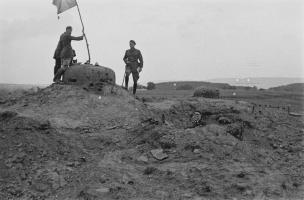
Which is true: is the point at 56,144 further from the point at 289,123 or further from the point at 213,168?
the point at 289,123

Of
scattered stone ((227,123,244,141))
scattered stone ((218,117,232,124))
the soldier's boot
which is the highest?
the soldier's boot

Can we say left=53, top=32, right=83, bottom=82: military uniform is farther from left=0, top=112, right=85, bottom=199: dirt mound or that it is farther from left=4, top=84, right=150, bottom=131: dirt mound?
left=0, top=112, right=85, bottom=199: dirt mound

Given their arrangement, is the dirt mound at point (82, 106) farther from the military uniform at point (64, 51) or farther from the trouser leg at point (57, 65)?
the trouser leg at point (57, 65)

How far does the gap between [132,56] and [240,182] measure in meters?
7.45

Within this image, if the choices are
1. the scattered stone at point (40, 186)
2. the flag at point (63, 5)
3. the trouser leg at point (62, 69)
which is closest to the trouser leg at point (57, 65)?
the trouser leg at point (62, 69)

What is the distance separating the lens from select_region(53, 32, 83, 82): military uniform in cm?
1340

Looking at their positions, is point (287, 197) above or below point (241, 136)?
below

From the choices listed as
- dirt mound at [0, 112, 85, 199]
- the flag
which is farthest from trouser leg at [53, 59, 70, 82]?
dirt mound at [0, 112, 85, 199]

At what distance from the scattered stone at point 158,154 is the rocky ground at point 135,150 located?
1.4 inches

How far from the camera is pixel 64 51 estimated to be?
13391 mm

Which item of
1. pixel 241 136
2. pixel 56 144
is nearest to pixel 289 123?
pixel 241 136

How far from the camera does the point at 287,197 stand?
8203 millimetres

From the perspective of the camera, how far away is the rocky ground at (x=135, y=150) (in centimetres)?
816

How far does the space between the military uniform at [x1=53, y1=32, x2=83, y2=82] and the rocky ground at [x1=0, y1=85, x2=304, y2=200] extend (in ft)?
2.57
